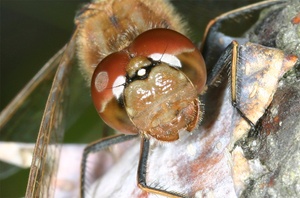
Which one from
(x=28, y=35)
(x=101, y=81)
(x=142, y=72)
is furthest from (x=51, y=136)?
(x=28, y=35)

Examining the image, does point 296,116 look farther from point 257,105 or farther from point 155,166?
point 155,166

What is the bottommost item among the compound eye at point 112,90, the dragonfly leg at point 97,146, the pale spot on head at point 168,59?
the dragonfly leg at point 97,146

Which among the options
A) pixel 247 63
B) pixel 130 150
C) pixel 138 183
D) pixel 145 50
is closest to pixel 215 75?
pixel 247 63

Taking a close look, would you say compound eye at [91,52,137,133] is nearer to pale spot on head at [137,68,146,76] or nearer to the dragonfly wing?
pale spot on head at [137,68,146,76]

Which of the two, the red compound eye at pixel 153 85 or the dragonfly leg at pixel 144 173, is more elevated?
the red compound eye at pixel 153 85

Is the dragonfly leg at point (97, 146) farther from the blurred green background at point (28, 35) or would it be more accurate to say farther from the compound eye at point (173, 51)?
the blurred green background at point (28, 35)

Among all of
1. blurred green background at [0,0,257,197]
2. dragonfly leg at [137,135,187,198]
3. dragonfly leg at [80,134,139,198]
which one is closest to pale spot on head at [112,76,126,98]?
dragonfly leg at [137,135,187,198]

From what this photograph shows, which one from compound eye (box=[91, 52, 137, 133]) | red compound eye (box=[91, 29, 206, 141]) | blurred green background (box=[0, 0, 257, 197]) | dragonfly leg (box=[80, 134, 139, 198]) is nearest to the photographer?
red compound eye (box=[91, 29, 206, 141])

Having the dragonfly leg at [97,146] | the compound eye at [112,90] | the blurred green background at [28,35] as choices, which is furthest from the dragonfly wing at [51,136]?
the blurred green background at [28,35]
